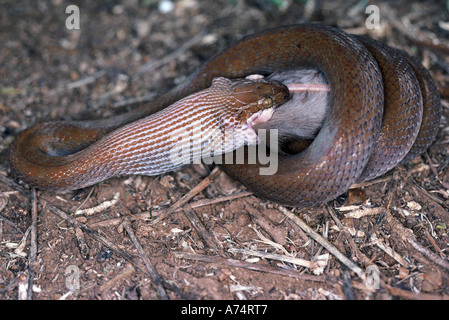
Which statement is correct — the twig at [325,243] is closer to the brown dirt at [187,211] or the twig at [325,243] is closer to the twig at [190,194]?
the brown dirt at [187,211]

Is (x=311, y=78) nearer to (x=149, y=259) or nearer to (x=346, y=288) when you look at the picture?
(x=346, y=288)

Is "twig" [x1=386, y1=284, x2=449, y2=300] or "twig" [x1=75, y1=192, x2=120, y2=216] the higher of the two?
"twig" [x1=75, y1=192, x2=120, y2=216]

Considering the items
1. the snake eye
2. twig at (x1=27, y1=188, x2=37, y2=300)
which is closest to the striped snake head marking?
the snake eye

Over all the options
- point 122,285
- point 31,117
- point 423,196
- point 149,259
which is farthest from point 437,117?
point 31,117

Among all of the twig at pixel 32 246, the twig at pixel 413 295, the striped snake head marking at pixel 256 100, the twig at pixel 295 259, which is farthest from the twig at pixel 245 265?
the striped snake head marking at pixel 256 100

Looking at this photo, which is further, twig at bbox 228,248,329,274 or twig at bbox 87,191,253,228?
twig at bbox 87,191,253,228

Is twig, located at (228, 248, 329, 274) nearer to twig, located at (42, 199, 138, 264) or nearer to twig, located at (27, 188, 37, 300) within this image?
twig, located at (42, 199, 138, 264)
